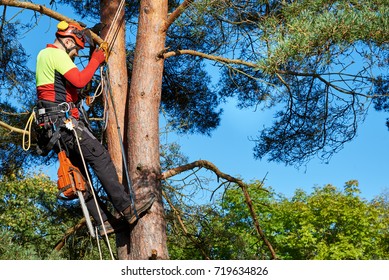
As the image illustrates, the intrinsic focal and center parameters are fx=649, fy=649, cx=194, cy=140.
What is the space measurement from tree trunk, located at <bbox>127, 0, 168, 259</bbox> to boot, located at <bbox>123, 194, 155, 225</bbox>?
0.23ft

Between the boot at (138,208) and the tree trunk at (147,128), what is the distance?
2.8 inches

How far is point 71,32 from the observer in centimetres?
574

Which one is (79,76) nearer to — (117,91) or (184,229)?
(117,91)

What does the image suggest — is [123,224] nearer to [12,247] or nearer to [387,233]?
[12,247]

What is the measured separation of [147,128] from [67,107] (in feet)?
3.76

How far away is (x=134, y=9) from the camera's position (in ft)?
33.7

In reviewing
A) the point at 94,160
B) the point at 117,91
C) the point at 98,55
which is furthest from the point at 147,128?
the point at 98,55

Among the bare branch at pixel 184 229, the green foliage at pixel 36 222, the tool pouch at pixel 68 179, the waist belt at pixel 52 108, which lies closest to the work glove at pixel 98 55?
the waist belt at pixel 52 108

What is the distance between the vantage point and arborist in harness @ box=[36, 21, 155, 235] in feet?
18.4

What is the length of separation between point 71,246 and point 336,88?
410 cm

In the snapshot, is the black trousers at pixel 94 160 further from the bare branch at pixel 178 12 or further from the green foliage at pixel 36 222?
the bare branch at pixel 178 12

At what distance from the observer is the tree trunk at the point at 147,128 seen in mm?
6242

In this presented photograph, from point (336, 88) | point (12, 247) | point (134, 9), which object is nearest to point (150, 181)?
point (12, 247)

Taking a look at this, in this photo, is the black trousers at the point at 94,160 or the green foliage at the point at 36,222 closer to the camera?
the black trousers at the point at 94,160
